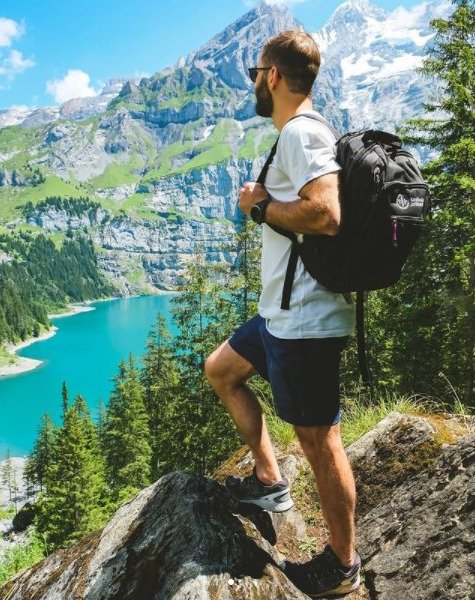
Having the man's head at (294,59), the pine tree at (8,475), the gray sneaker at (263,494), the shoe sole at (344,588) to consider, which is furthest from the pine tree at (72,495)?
the man's head at (294,59)

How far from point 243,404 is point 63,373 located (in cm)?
11670

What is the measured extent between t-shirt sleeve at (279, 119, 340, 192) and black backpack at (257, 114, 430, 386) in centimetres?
9

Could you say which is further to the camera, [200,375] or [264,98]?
[200,375]

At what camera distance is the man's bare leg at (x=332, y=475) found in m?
3.08

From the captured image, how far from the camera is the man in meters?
2.73

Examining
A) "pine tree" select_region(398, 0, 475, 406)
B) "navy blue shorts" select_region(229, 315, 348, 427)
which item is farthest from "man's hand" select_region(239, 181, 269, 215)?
"pine tree" select_region(398, 0, 475, 406)

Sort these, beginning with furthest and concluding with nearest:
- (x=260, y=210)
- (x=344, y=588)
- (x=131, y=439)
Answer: (x=131, y=439) < (x=344, y=588) < (x=260, y=210)

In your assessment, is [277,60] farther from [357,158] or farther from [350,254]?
[350,254]

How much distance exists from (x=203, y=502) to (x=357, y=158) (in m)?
2.58

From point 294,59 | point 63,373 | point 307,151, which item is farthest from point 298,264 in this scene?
point 63,373

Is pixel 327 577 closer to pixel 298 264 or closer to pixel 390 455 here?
pixel 390 455

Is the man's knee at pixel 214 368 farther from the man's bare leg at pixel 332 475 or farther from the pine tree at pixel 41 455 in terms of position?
the pine tree at pixel 41 455

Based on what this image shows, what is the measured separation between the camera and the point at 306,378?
2.94 meters

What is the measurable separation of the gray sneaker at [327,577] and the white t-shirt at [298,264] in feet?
5.05
